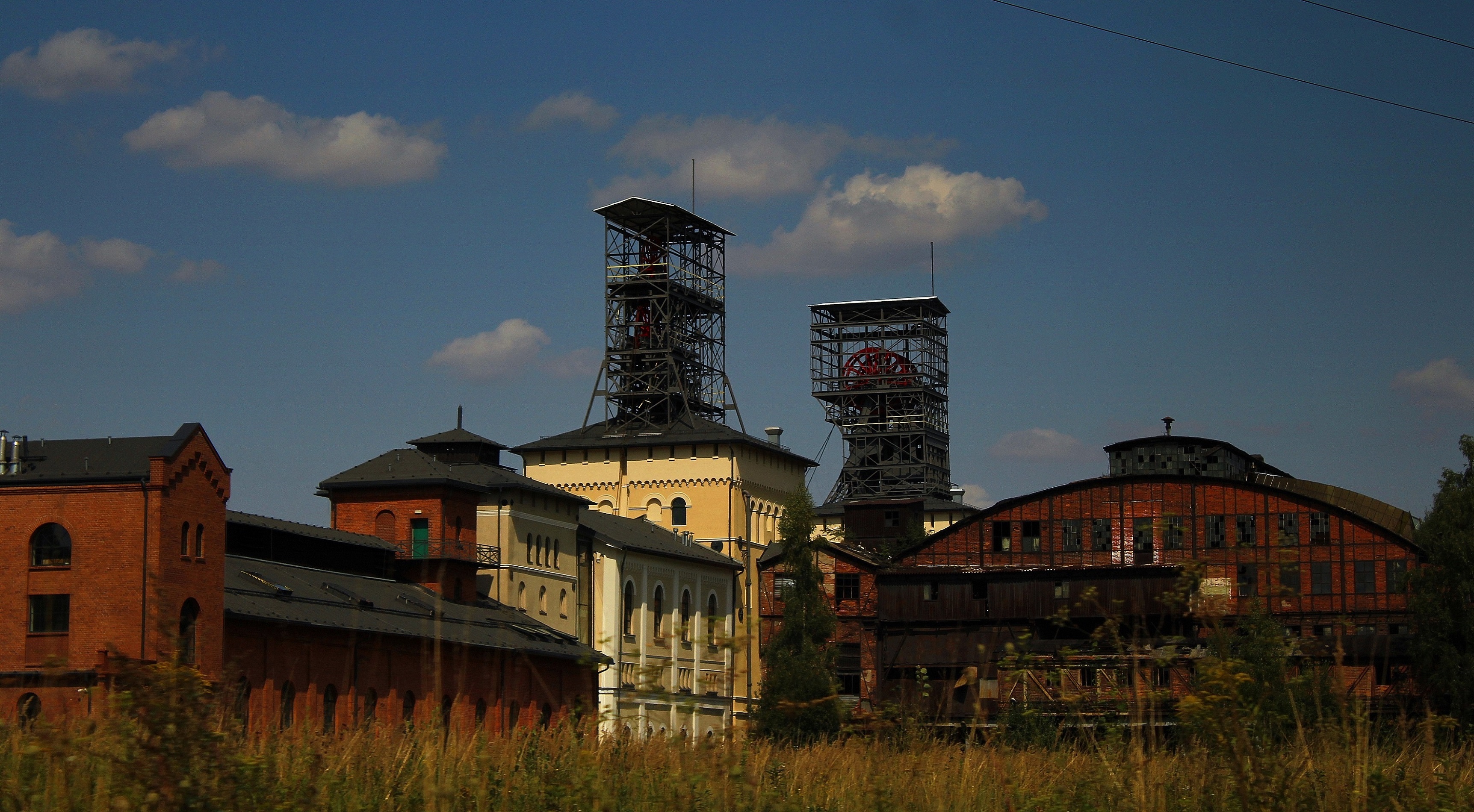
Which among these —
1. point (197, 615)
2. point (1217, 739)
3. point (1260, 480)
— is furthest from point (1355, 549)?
point (1217, 739)

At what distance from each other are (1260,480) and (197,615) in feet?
214

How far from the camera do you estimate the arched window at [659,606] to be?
263 feet

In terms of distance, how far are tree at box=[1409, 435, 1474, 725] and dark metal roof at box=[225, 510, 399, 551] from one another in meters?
38.4

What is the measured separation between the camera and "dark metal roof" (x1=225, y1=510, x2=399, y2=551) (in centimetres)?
5606

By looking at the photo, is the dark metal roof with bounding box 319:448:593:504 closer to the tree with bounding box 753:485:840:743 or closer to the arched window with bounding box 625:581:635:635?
the arched window with bounding box 625:581:635:635

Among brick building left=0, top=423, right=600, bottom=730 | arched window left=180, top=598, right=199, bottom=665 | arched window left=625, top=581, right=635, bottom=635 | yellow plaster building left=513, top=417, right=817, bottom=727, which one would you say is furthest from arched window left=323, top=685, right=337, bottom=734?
yellow plaster building left=513, top=417, right=817, bottom=727

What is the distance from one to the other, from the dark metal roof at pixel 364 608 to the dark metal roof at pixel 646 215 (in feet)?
129

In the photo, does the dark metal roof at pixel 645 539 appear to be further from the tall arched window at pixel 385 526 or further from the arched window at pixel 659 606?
the tall arched window at pixel 385 526

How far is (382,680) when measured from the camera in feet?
172

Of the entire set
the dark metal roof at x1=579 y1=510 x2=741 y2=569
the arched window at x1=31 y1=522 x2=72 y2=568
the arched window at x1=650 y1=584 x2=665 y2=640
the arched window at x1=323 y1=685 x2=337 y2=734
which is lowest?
the arched window at x1=323 y1=685 x2=337 y2=734

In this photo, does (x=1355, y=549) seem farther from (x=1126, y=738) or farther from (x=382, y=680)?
(x=1126, y=738)

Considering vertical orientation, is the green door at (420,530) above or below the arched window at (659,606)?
above

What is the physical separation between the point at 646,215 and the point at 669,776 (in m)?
90.7

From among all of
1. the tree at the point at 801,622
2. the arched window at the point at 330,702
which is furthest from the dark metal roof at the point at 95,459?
the tree at the point at 801,622
